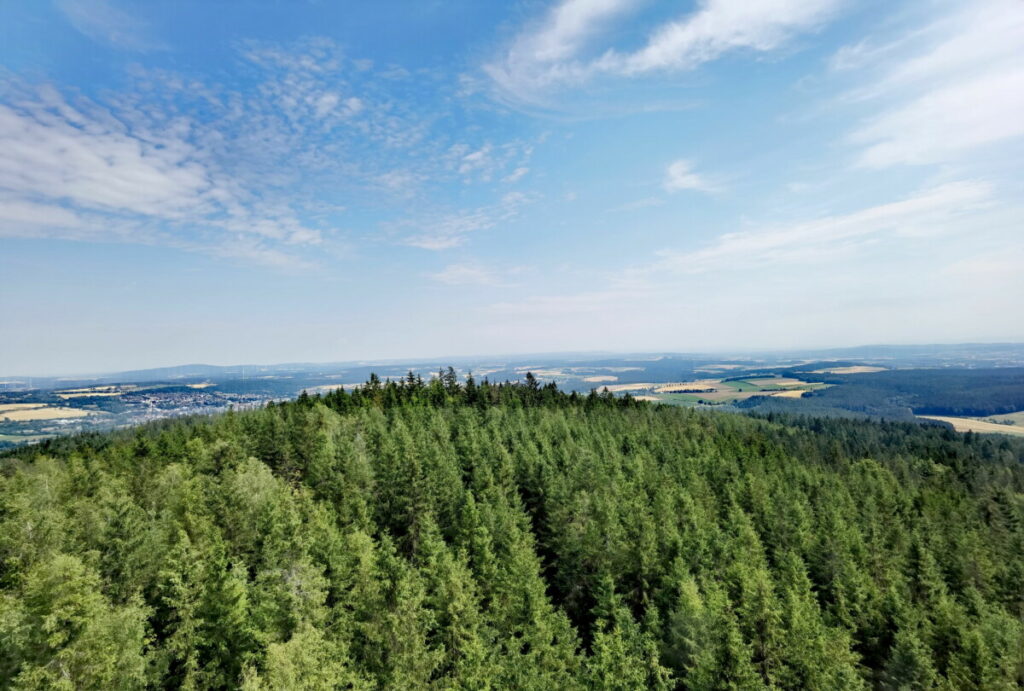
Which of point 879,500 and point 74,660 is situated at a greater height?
point 74,660

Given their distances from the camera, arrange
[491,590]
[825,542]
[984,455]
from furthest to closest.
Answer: [984,455] < [825,542] < [491,590]

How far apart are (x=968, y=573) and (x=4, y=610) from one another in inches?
4035

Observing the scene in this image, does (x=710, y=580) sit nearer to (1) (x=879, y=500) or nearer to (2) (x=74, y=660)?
(2) (x=74, y=660)

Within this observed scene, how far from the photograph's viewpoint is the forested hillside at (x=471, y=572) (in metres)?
34.9

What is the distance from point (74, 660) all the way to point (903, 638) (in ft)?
217

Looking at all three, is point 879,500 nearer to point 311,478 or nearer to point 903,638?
point 903,638

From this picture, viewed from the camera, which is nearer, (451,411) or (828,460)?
(451,411)

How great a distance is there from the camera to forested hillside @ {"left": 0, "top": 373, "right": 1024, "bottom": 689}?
34906 mm

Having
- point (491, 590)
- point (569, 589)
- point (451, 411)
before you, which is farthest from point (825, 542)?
point (451, 411)

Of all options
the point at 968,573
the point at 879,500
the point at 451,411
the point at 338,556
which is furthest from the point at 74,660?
the point at 879,500

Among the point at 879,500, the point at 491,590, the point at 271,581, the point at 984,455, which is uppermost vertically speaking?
the point at 271,581

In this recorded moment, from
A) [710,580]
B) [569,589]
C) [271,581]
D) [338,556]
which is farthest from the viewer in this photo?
[569,589]

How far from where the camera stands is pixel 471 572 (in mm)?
44594

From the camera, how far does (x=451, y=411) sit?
116562 millimetres
